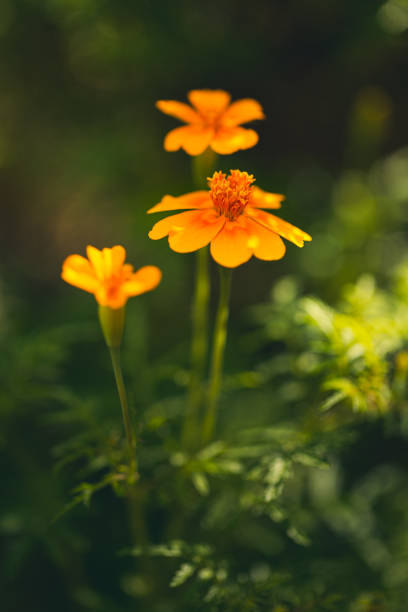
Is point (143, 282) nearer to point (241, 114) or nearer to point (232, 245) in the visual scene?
point (232, 245)

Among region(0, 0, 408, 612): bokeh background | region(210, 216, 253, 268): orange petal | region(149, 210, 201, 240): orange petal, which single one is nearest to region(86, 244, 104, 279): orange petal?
region(149, 210, 201, 240): orange petal

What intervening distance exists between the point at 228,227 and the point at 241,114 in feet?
1.28

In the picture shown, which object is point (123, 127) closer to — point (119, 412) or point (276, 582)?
point (119, 412)

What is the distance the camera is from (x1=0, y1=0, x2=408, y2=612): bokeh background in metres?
2.54

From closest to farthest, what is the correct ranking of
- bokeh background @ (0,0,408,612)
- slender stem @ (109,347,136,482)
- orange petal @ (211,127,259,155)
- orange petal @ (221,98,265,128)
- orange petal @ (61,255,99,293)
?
1. orange petal @ (61,255,99,293)
2. slender stem @ (109,347,136,482)
3. orange petal @ (211,127,259,155)
4. orange petal @ (221,98,265,128)
5. bokeh background @ (0,0,408,612)

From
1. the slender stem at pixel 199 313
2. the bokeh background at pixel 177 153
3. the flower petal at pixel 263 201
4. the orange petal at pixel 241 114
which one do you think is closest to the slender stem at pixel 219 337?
the slender stem at pixel 199 313

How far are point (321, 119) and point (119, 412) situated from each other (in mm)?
2369

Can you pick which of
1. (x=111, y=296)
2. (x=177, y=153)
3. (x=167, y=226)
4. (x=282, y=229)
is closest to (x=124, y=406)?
(x=111, y=296)

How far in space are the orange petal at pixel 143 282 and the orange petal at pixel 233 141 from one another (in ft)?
1.11

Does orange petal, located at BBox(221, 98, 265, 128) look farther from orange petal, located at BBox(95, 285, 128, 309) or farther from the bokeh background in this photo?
the bokeh background

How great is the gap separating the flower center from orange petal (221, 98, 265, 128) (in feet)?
0.71

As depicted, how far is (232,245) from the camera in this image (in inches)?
39.9

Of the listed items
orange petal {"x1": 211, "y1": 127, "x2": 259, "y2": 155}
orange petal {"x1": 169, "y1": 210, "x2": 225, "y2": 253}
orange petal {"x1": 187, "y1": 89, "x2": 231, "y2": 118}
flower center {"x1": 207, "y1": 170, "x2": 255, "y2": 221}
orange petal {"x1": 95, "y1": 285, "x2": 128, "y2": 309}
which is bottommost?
orange petal {"x1": 95, "y1": 285, "x2": 128, "y2": 309}

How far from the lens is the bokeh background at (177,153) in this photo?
254 cm
